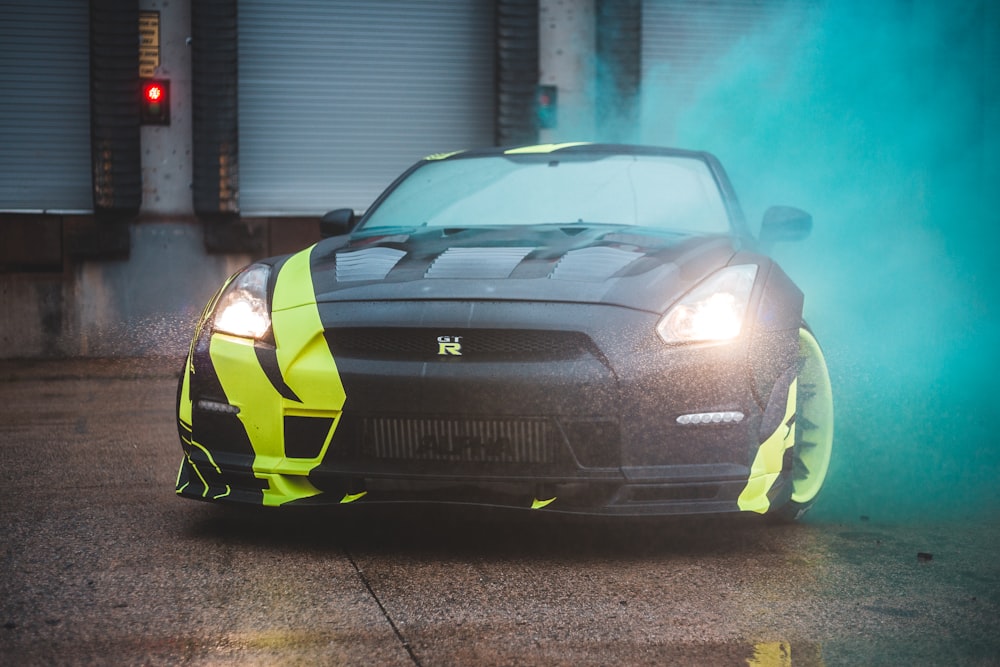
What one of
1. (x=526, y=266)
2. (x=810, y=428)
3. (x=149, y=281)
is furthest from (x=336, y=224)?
(x=149, y=281)

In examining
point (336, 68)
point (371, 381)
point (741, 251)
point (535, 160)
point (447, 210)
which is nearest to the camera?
point (371, 381)

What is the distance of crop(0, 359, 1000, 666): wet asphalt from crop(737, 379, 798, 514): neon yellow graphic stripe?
16cm

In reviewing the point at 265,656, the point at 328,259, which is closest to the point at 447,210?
the point at 328,259

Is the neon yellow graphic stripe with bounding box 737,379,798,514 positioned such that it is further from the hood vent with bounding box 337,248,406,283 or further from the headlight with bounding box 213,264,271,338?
the headlight with bounding box 213,264,271,338

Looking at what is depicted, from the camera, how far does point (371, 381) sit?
3516 millimetres

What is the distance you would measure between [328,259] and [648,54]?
7977mm

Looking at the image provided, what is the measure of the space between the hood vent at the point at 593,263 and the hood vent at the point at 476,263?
0.47 ft

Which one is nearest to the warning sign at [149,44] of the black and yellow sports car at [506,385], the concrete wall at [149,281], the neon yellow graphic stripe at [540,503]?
the concrete wall at [149,281]

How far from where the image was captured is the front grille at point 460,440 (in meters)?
3.46

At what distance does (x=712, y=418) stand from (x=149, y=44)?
7.94m

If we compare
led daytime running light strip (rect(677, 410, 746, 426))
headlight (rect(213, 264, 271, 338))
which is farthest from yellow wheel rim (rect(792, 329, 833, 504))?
headlight (rect(213, 264, 271, 338))

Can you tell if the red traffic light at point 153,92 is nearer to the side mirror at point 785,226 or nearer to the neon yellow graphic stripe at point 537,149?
the neon yellow graphic stripe at point 537,149

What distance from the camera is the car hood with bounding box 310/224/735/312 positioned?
144 inches

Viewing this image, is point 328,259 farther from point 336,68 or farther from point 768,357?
point 336,68
